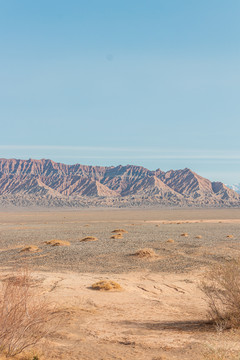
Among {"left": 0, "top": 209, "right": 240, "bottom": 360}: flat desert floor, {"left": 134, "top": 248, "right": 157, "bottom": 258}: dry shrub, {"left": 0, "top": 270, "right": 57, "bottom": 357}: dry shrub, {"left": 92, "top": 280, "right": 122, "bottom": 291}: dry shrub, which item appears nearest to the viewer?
{"left": 0, "top": 270, "right": 57, "bottom": 357}: dry shrub

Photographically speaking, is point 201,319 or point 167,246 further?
point 167,246

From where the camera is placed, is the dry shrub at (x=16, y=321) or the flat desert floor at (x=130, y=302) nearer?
the dry shrub at (x=16, y=321)

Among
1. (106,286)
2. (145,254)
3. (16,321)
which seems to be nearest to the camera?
(16,321)

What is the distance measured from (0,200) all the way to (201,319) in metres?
180

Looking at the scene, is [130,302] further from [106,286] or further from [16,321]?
[16,321]

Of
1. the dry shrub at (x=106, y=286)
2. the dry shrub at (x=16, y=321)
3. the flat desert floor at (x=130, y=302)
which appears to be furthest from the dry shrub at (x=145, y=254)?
the dry shrub at (x=16, y=321)

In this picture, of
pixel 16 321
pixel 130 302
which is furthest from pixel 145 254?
pixel 16 321

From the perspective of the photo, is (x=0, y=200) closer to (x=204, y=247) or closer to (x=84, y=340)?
(x=204, y=247)

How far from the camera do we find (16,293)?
263 inches

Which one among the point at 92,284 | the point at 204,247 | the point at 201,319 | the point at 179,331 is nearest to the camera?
the point at 179,331

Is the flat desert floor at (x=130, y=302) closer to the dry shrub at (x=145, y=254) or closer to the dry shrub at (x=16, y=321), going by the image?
the dry shrub at (x=145, y=254)

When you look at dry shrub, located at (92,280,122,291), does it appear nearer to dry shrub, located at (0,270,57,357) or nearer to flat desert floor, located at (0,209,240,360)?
flat desert floor, located at (0,209,240,360)

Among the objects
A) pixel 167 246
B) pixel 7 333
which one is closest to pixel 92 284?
pixel 7 333

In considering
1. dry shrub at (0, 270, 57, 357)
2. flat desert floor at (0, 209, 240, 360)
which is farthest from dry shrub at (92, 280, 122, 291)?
dry shrub at (0, 270, 57, 357)
